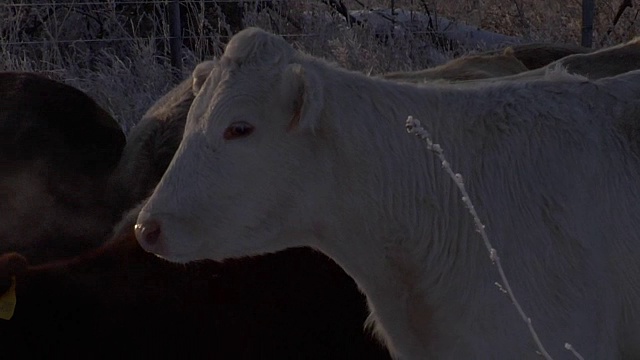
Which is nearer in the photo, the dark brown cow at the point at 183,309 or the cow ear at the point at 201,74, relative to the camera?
the cow ear at the point at 201,74

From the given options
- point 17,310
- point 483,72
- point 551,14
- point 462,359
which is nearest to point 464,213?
point 462,359

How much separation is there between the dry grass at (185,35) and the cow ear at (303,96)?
4.68 meters

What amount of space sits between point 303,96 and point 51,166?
299cm

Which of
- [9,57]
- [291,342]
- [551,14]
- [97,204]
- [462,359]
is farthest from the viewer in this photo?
[551,14]

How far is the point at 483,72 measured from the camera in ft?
19.8

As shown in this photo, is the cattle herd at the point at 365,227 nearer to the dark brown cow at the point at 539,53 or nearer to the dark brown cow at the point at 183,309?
the dark brown cow at the point at 183,309

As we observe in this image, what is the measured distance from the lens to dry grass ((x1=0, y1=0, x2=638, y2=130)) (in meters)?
8.56

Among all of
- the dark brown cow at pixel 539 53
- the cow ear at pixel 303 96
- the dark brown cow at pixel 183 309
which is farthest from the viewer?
the dark brown cow at pixel 539 53

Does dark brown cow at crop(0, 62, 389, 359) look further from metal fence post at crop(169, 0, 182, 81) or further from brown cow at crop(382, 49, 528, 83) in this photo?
metal fence post at crop(169, 0, 182, 81)

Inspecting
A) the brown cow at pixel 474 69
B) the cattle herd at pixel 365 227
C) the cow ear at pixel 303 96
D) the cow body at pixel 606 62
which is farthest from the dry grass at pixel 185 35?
the cow ear at pixel 303 96

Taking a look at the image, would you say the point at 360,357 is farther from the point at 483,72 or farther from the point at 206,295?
the point at 483,72

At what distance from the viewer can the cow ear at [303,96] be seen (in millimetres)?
3297

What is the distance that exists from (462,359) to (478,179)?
1.84 feet

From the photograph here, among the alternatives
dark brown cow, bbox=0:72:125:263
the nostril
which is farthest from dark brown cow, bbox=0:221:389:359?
dark brown cow, bbox=0:72:125:263
